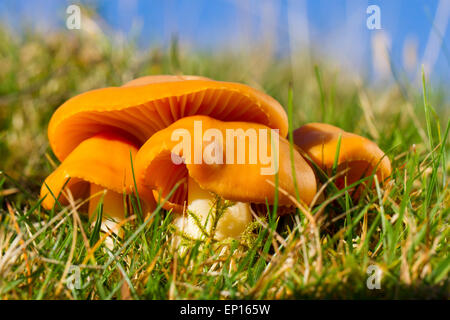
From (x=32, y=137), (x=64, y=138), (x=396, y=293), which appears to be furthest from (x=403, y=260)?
(x=32, y=137)

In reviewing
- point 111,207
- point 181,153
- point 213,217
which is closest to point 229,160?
point 181,153

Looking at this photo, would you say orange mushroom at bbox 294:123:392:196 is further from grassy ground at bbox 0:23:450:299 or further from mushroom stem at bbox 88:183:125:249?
mushroom stem at bbox 88:183:125:249
